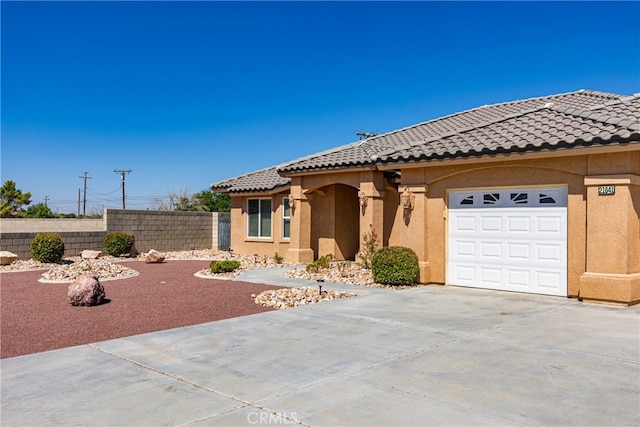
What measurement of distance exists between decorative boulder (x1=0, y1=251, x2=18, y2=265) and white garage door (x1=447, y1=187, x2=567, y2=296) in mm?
15852

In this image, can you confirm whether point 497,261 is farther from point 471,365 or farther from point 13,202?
point 13,202

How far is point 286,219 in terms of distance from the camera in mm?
21484

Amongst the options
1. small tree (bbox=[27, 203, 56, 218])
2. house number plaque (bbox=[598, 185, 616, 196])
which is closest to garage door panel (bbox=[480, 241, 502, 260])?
house number plaque (bbox=[598, 185, 616, 196])

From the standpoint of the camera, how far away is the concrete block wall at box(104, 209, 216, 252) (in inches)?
955

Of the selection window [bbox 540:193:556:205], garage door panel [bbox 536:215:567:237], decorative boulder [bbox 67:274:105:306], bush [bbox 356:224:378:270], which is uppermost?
window [bbox 540:193:556:205]

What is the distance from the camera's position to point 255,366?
20.6 feet

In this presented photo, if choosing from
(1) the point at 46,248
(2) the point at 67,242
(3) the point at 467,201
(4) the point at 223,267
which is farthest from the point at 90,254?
(3) the point at 467,201

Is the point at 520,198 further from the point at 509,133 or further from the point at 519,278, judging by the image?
the point at 519,278

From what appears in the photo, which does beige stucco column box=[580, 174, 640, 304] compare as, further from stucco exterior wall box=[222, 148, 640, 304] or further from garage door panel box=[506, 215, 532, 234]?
garage door panel box=[506, 215, 532, 234]

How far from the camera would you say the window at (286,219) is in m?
21.4

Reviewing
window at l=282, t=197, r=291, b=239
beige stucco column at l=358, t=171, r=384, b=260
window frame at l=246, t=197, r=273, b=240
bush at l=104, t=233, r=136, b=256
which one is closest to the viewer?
beige stucco column at l=358, t=171, r=384, b=260

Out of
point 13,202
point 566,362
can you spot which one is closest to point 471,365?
point 566,362

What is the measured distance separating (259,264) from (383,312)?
33.3ft

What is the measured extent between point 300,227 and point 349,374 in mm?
13436
